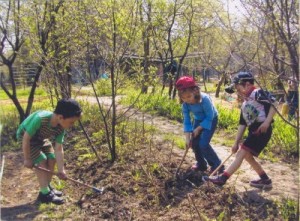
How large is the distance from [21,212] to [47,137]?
81cm

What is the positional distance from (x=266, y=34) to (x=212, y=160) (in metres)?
2.06

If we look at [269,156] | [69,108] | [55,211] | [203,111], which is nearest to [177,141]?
[269,156]

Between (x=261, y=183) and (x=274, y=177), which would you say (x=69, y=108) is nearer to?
(x=261, y=183)

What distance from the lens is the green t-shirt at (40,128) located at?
376 cm

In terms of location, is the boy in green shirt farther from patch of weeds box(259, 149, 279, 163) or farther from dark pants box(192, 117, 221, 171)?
patch of weeds box(259, 149, 279, 163)

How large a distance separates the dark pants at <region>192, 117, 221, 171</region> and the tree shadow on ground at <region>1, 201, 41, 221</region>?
1.93 metres

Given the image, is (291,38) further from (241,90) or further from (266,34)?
(241,90)

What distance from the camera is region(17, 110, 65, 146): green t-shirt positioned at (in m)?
3.76

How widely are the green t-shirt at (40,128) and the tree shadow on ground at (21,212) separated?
0.68m

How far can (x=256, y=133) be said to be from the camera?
3840 millimetres

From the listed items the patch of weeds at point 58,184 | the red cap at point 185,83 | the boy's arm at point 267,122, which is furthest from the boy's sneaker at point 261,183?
the patch of weeds at point 58,184

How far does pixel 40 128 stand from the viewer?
3867 millimetres

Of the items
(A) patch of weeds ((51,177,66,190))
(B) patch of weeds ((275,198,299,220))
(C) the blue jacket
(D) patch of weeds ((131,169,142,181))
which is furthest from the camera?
(A) patch of weeds ((51,177,66,190))

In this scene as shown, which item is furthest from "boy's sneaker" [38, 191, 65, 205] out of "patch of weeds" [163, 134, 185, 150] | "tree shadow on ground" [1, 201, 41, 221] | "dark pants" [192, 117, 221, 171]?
"patch of weeds" [163, 134, 185, 150]
